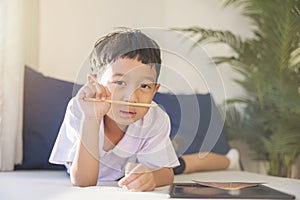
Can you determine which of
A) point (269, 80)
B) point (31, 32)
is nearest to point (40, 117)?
point (31, 32)

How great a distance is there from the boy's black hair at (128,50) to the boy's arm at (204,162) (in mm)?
444

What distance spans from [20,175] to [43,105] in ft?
0.81

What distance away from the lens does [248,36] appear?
1.88 meters

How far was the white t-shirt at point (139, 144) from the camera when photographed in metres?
0.95

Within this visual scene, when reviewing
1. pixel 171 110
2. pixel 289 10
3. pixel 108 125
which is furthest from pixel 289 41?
pixel 108 125

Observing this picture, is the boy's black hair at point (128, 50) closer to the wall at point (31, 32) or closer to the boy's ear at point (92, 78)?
the boy's ear at point (92, 78)

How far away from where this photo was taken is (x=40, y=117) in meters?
1.32

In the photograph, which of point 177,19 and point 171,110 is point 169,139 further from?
point 177,19

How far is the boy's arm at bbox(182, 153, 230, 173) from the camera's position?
1.32 m

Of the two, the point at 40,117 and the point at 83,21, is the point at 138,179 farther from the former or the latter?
the point at 83,21

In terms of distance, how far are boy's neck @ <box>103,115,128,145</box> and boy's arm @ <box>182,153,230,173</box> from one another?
33 centimetres

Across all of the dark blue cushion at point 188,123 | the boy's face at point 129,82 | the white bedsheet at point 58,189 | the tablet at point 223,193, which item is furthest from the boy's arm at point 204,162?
the boy's face at point 129,82

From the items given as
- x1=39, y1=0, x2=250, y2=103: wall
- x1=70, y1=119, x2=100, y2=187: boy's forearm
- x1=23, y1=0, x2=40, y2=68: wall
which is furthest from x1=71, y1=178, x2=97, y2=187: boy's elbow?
x1=23, y1=0, x2=40, y2=68: wall

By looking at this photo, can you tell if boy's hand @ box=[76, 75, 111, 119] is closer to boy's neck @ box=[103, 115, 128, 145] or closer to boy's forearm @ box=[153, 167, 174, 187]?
boy's neck @ box=[103, 115, 128, 145]
